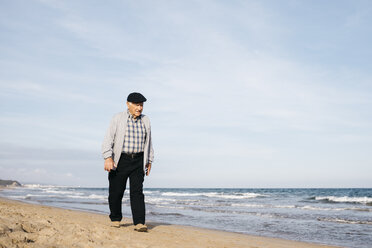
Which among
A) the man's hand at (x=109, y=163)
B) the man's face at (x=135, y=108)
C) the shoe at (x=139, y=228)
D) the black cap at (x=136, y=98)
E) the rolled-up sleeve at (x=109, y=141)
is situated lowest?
the shoe at (x=139, y=228)

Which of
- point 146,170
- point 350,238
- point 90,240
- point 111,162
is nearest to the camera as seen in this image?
point 90,240

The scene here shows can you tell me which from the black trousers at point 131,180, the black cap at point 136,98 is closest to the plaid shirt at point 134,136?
the black trousers at point 131,180

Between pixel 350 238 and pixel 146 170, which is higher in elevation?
pixel 146 170

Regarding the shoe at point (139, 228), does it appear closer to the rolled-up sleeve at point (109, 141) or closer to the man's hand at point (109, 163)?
the man's hand at point (109, 163)

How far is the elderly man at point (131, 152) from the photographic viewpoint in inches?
187

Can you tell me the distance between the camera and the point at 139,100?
4738 mm

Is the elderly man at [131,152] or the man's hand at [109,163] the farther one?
the elderly man at [131,152]

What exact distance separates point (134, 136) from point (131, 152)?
0.74ft

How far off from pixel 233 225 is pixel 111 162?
4.79m

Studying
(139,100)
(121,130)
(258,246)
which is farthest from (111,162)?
(258,246)

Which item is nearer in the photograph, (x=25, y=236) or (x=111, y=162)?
(x=25, y=236)

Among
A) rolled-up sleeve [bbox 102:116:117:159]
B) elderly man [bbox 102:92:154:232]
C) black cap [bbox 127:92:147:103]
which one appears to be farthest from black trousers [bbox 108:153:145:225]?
black cap [bbox 127:92:147:103]

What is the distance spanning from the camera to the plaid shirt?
15.6ft

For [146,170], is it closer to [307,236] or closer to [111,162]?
[111,162]
